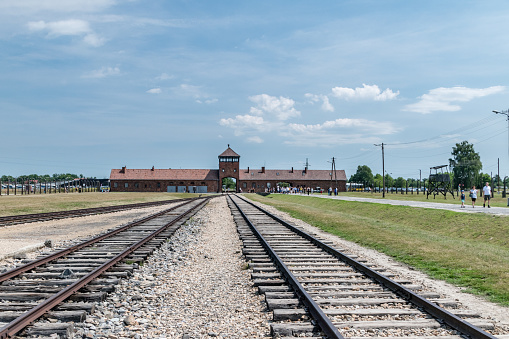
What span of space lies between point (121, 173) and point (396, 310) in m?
117

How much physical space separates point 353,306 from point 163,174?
114 m

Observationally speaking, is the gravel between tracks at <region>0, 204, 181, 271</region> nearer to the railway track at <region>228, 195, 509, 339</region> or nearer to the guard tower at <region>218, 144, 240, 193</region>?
the railway track at <region>228, 195, 509, 339</region>

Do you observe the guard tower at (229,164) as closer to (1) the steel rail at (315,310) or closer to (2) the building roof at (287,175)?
(2) the building roof at (287,175)

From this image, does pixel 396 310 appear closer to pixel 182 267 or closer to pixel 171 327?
pixel 171 327

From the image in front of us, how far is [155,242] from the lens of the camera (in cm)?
1338

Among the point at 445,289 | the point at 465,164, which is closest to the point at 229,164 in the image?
Result: the point at 465,164

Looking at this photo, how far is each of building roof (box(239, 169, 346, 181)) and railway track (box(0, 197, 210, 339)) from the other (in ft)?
356

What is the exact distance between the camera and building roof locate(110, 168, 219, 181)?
11588 cm

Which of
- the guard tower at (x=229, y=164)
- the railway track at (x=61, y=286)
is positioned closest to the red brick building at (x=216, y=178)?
the guard tower at (x=229, y=164)

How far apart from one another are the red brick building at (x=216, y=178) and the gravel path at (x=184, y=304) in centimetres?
10129

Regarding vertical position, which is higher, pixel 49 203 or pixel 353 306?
pixel 353 306

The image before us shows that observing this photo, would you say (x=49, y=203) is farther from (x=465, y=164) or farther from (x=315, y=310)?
(x=465, y=164)

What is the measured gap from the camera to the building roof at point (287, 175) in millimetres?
121062

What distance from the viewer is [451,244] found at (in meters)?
14.1
